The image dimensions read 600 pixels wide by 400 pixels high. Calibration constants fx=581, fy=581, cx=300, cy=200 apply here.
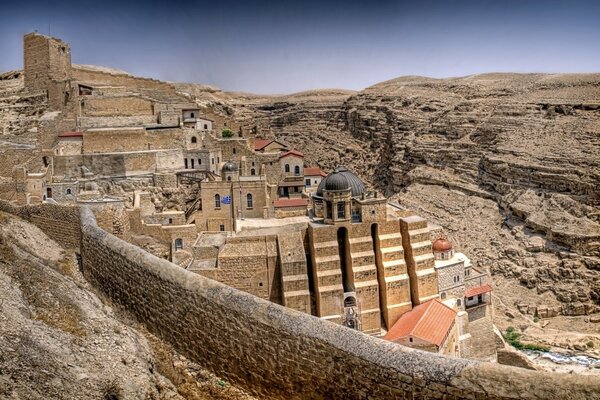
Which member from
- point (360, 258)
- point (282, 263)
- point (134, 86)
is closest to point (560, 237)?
point (360, 258)

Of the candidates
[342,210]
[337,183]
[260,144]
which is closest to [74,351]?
[342,210]

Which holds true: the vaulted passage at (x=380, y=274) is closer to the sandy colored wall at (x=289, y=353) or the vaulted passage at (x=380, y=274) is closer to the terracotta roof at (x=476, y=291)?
the terracotta roof at (x=476, y=291)

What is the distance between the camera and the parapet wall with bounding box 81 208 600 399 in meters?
5.54

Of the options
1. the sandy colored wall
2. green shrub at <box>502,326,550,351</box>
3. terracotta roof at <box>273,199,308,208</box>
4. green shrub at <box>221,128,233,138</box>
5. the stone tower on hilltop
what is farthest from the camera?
the stone tower on hilltop

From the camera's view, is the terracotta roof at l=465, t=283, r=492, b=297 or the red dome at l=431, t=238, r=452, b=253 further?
the red dome at l=431, t=238, r=452, b=253

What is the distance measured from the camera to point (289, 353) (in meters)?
6.97

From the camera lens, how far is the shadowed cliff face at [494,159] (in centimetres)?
3444

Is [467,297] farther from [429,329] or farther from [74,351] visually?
[74,351]

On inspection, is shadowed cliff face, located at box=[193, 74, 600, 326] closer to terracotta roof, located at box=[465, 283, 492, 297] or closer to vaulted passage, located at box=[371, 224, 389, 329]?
terracotta roof, located at box=[465, 283, 492, 297]

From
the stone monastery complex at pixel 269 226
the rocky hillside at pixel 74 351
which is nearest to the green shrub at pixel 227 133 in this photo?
the stone monastery complex at pixel 269 226

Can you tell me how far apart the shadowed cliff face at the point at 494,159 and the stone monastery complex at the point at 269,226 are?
12277 mm

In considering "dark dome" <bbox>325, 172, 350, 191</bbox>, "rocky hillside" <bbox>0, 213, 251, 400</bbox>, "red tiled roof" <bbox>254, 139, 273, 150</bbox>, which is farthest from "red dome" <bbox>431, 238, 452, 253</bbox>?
"red tiled roof" <bbox>254, 139, 273, 150</bbox>

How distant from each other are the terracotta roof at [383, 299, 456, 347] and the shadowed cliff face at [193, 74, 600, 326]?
13.6m

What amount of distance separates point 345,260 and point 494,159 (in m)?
28.3
